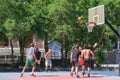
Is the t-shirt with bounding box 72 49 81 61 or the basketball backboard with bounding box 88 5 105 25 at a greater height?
the basketball backboard with bounding box 88 5 105 25

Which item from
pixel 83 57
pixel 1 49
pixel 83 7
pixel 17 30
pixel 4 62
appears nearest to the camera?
pixel 83 57

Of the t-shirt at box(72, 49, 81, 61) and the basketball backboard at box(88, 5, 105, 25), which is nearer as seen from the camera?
the t-shirt at box(72, 49, 81, 61)

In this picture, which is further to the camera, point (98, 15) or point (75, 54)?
point (98, 15)

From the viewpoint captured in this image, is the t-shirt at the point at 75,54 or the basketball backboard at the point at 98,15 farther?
the basketball backboard at the point at 98,15

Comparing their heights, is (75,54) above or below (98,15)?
below

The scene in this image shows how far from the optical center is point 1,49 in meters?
51.5

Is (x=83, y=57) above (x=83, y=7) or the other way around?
the other way around

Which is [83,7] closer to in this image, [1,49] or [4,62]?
[4,62]

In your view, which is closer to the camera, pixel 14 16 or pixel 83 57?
pixel 83 57

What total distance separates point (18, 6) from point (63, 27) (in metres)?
4.34

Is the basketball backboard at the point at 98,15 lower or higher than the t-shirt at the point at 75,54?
higher

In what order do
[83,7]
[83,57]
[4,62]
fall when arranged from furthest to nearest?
[4,62]
[83,7]
[83,57]

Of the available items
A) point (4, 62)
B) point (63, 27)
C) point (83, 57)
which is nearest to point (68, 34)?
point (63, 27)

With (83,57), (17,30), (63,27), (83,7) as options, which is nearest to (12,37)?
(17,30)
